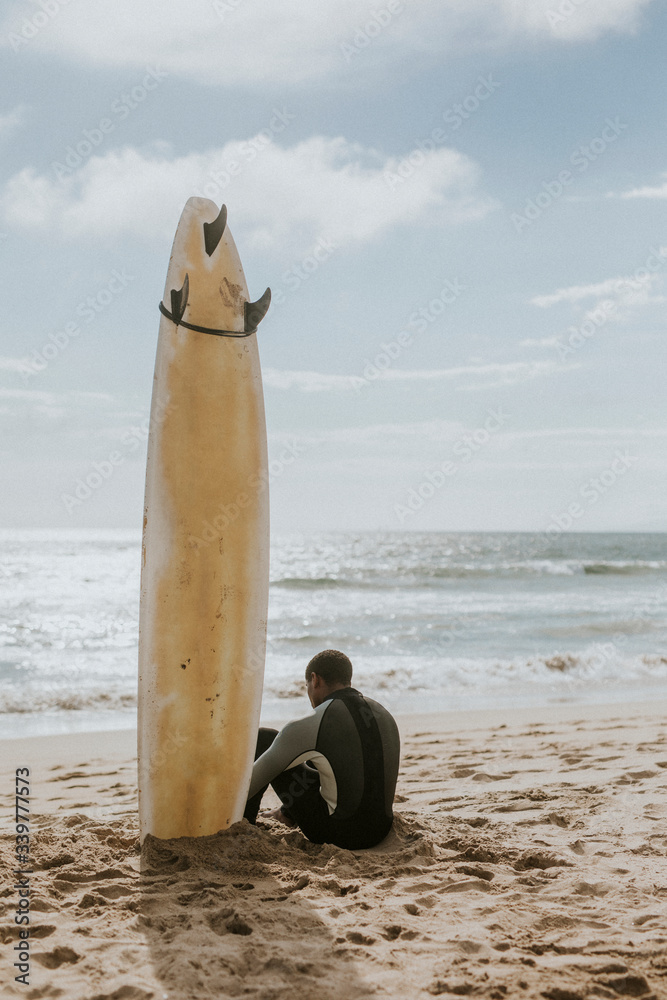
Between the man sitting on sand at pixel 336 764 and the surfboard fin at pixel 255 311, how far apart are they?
1.52 m

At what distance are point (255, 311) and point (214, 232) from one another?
1.31ft

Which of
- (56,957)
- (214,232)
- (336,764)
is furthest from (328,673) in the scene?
(214,232)

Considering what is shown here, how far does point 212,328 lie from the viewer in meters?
3.59

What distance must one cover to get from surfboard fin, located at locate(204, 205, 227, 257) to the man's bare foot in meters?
2.63

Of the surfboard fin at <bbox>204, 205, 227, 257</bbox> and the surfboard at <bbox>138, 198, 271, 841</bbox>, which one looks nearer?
the surfboard at <bbox>138, 198, 271, 841</bbox>

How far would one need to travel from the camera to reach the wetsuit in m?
3.32

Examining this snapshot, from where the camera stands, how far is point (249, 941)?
2.54 metres

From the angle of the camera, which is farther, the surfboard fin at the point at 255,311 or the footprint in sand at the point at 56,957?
the surfboard fin at the point at 255,311

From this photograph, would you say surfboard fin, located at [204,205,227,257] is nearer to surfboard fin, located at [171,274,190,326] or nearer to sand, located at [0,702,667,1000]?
surfboard fin, located at [171,274,190,326]

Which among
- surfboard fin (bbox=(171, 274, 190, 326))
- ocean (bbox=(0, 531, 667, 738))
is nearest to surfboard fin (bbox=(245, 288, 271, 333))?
surfboard fin (bbox=(171, 274, 190, 326))

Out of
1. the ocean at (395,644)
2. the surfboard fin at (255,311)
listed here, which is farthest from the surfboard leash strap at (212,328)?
the ocean at (395,644)

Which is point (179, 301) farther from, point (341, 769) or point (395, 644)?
point (395, 644)

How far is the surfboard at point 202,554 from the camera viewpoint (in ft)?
11.5

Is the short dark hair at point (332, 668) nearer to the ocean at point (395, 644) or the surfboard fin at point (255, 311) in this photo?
the surfboard fin at point (255, 311)
